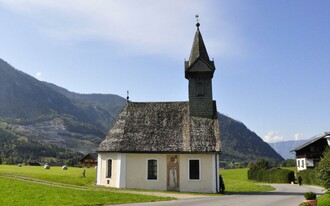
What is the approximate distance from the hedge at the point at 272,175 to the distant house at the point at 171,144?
103ft

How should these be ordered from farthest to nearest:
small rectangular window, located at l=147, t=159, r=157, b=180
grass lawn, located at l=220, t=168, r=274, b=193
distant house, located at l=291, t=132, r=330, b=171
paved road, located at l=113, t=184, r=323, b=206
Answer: distant house, located at l=291, t=132, r=330, b=171 → grass lawn, located at l=220, t=168, r=274, b=193 → small rectangular window, located at l=147, t=159, r=157, b=180 → paved road, located at l=113, t=184, r=323, b=206

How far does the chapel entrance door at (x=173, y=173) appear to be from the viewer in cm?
3556

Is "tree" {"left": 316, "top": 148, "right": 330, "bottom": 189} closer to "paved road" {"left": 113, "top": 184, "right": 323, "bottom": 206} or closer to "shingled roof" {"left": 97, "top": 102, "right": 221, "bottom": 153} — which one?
"paved road" {"left": 113, "top": 184, "right": 323, "bottom": 206}

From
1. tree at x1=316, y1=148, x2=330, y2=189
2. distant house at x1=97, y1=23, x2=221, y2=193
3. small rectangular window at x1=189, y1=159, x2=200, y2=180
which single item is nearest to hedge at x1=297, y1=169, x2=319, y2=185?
distant house at x1=97, y1=23, x2=221, y2=193

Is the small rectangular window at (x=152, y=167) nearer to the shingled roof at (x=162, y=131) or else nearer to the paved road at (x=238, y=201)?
the shingled roof at (x=162, y=131)

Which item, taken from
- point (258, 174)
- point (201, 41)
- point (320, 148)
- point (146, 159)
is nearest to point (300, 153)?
point (320, 148)

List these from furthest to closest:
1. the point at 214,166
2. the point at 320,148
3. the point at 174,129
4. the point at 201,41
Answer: the point at 320,148 < the point at 201,41 < the point at 174,129 < the point at 214,166

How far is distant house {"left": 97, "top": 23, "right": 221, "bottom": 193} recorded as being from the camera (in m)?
35.4

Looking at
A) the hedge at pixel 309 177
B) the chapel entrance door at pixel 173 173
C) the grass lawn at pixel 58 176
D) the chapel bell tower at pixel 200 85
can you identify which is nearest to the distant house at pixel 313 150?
the hedge at pixel 309 177

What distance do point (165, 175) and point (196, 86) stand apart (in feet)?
34.4

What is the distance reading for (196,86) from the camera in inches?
1564

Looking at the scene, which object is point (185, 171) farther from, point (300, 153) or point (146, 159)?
point (300, 153)

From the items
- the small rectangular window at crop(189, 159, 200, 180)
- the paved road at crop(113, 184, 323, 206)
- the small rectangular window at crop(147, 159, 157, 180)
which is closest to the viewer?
the paved road at crop(113, 184, 323, 206)

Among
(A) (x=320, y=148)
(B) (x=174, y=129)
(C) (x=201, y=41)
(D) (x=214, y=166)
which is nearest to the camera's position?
(D) (x=214, y=166)
